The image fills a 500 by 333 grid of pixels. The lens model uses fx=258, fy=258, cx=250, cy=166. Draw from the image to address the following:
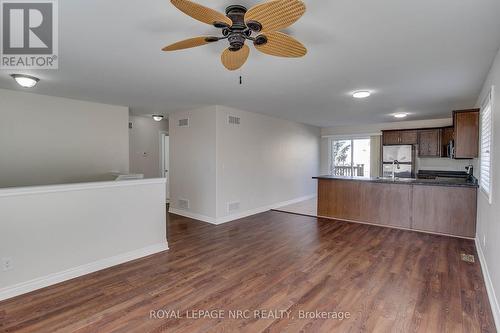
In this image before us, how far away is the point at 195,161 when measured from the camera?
18.1 ft

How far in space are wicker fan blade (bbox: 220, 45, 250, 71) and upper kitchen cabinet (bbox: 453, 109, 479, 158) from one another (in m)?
3.54

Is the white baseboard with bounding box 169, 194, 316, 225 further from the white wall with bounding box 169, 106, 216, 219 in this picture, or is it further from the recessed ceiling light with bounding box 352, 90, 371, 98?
the recessed ceiling light with bounding box 352, 90, 371, 98

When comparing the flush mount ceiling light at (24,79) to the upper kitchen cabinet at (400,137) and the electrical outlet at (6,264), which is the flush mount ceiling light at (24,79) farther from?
the upper kitchen cabinet at (400,137)

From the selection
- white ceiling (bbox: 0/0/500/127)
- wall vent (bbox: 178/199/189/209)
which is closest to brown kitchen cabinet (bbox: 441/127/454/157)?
white ceiling (bbox: 0/0/500/127)

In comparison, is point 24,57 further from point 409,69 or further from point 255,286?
point 409,69

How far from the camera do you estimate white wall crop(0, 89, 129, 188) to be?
402 centimetres

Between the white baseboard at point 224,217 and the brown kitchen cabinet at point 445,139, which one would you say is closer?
the white baseboard at point 224,217

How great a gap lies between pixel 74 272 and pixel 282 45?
3.18 metres

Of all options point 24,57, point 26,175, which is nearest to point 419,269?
point 24,57

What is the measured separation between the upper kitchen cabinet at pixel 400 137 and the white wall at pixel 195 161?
4.99 metres

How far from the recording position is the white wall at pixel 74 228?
8.30 feet

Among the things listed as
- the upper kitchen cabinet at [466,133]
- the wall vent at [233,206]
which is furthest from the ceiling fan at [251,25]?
the wall vent at [233,206]

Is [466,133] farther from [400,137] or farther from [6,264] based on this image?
[6,264]

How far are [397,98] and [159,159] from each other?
583 cm
